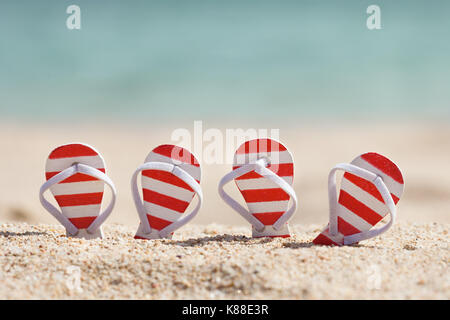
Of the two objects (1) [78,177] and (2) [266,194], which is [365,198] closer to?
(2) [266,194]

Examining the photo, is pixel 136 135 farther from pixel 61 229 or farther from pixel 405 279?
pixel 405 279

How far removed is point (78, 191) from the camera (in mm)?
4793

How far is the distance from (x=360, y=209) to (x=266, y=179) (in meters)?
0.89

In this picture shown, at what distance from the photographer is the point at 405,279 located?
348 cm

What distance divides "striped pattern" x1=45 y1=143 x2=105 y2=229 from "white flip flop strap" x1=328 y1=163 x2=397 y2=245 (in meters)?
2.17

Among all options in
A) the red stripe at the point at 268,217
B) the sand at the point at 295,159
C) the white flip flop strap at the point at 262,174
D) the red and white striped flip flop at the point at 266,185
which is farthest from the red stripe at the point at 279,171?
the sand at the point at 295,159

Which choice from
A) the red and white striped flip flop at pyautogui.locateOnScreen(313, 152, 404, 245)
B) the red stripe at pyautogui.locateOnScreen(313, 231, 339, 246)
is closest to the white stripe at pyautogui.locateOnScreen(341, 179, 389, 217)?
the red and white striped flip flop at pyautogui.locateOnScreen(313, 152, 404, 245)

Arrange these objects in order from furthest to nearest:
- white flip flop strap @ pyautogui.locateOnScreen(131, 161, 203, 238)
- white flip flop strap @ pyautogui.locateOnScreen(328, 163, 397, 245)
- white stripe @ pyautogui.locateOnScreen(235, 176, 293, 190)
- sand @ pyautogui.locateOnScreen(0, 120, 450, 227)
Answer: sand @ pyautogui.locateOnScreen(0, 120, 450, 227) < white stripe @ pyautogui.locateOnScreen(235, 176, 293, 190) < white flip flop strap @ pyautogui.locateOnScreen(131, 161, 203, 238) < white flip flop strap @ pyautogui.locateOnScreen(328, 163, 397, 245)

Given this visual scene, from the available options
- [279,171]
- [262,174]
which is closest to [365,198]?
[279,171]

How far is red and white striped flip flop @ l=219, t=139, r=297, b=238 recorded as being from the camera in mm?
4691

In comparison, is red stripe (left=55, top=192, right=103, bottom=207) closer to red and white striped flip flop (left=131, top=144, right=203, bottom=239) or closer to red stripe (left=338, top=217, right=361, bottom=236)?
red and white striped flip flop (left=131, top=144, right=203, bottom=239)

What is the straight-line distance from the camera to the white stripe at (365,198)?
4.43m
